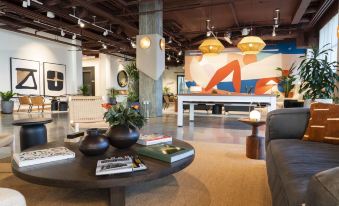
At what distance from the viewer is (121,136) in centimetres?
196

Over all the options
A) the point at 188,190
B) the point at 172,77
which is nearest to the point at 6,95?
the point at 188,190

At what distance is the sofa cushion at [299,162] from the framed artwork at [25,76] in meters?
11.2

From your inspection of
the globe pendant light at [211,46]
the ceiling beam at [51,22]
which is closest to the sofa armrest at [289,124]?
the globe pendant light at [211,46]

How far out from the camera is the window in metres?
7.07

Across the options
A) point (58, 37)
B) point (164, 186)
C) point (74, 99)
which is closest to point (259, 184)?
point (164, 186)

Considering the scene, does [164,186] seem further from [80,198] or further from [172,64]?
[172,64]

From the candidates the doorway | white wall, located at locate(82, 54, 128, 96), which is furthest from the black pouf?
the doorway

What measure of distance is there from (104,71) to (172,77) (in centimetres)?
644

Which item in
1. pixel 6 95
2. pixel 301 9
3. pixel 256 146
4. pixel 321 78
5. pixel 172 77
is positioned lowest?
pixel 256 146

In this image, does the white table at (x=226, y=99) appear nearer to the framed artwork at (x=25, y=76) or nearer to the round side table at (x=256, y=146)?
the round side table at (x=256, y=146)

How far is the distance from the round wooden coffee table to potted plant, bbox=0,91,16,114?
9433 millimetres

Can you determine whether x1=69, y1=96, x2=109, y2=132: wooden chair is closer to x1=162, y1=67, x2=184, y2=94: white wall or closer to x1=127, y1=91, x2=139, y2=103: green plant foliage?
x1=127, y1=91, x2=139, y2=103: green plant foliage

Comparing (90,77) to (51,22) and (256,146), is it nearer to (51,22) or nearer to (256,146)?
(51,22)

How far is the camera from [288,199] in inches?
44.5
